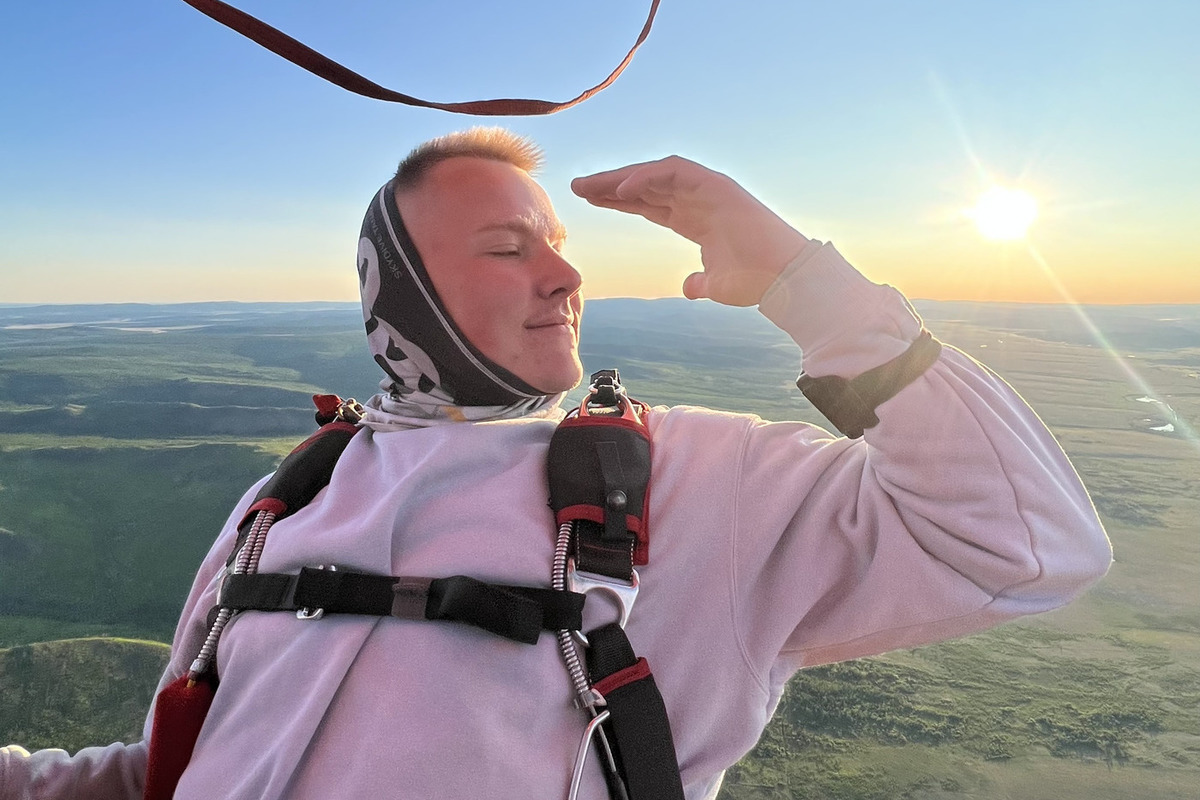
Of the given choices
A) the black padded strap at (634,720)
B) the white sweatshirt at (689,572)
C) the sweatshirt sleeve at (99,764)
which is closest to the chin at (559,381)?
the white sweatshirt at (689,572)

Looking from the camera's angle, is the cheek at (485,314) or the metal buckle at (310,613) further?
the cheek at (485,314)

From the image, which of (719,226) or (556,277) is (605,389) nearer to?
(556,277)

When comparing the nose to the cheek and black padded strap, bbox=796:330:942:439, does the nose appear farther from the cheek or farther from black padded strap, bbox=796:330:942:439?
black padded strap, bbox=796:330:942:439

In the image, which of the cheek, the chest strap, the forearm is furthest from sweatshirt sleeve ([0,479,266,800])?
the cheek

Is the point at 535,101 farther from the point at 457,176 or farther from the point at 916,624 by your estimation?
the point at 916,624

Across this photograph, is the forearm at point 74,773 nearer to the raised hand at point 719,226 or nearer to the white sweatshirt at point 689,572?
the white sweatshirt at point 689,572

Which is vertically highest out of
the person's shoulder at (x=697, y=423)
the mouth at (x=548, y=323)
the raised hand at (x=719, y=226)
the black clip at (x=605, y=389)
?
the raised hand at (x=719, y=226)
